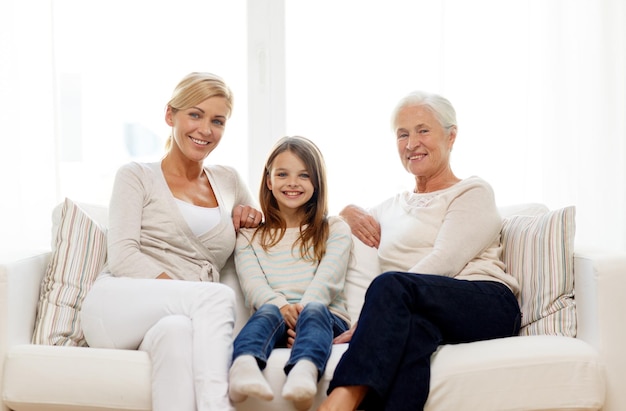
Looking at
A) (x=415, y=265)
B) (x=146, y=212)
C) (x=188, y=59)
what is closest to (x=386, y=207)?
(x=415, y=265)

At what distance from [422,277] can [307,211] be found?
2.07 ft

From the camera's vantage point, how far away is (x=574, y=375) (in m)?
1.94

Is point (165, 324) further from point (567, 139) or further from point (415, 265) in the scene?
point (567, 139)

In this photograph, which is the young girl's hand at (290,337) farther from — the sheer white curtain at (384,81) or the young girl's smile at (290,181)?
the sheer white curtain at (384,81)

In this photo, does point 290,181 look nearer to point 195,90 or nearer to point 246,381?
point 195,90

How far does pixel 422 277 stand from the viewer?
6.80 ft

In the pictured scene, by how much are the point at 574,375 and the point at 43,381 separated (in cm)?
142

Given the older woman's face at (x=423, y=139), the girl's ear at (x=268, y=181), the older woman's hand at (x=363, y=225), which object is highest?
the older woman's face at (x=423, y=139)

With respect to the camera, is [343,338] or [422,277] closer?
[422,277]

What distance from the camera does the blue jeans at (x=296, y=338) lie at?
1904 mm

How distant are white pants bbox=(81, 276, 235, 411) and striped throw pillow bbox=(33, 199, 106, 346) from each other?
0.31 ft

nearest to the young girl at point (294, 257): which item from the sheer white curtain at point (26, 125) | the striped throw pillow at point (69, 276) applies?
the striped throw pillow at point (69, 276)

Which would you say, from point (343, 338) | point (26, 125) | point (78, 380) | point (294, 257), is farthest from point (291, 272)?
point (26, 125)

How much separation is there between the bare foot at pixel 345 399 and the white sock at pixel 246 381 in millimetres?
143
